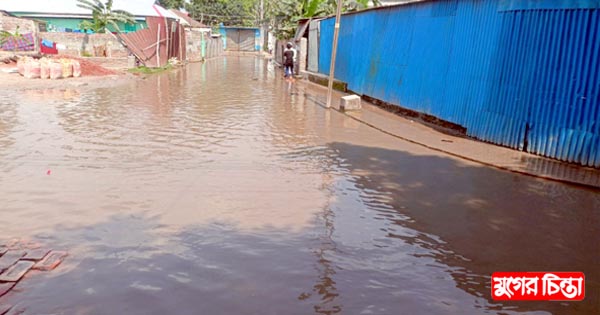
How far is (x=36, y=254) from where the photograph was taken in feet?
14.4

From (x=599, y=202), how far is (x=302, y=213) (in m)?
3.87

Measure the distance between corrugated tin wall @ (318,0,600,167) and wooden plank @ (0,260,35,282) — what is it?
25.7 feet

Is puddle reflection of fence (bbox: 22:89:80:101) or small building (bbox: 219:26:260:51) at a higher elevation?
small building (bbox: 219:26:260:51)

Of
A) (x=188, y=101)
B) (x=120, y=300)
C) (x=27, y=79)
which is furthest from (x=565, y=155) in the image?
(x=27, y=79)

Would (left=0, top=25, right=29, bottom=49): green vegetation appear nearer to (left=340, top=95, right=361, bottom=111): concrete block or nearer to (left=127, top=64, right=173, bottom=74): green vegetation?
(left=127, top=64, right=173, bottom=74): green vegetation

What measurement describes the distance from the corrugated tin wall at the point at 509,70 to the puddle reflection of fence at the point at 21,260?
7.65 meters

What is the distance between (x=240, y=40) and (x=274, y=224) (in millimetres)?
70215

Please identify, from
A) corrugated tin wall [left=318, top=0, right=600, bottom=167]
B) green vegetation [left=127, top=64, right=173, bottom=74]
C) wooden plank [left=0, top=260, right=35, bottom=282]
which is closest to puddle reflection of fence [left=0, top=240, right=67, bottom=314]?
wooden plank [left=0, top=260, right=35, bottom=282]

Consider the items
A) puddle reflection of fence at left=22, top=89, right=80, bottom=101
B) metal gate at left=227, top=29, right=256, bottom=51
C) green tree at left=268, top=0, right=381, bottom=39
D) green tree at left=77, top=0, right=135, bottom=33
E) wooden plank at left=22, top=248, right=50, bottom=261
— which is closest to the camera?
wooden plank at left=22, top=248, right=50, bottom=261

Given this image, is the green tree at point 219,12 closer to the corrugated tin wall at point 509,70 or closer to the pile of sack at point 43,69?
the pile of sack at point 43,69

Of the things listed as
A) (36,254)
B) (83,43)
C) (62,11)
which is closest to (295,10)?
(83,43)

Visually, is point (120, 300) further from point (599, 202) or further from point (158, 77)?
point (158, 77)

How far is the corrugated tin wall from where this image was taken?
7953 millimetres

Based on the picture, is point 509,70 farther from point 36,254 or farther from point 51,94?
point 51,94
